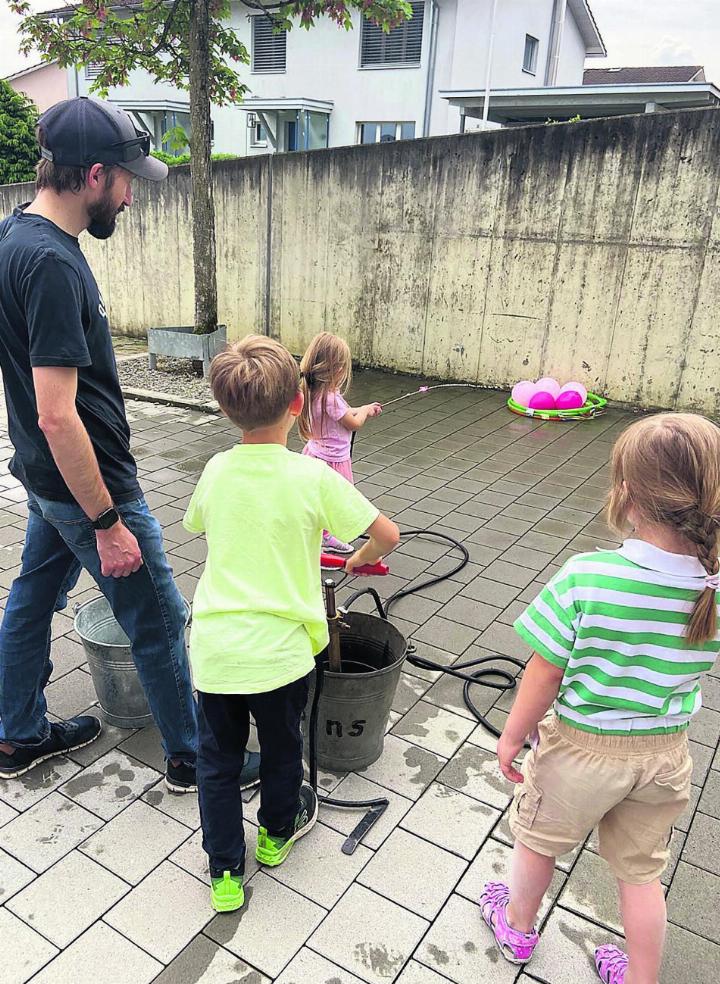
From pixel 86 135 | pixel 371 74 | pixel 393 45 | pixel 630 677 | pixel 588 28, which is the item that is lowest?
pixel 630 677

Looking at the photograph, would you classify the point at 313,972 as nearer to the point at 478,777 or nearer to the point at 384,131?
the point at 478,777

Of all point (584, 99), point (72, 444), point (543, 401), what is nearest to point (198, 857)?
point (72, 444)

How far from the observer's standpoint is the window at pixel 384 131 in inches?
763

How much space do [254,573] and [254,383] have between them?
1.48ft

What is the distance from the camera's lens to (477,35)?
18.0 metres

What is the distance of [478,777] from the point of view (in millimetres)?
2477

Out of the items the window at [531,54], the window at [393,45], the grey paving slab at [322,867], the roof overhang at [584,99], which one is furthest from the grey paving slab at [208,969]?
the window at [531,54]

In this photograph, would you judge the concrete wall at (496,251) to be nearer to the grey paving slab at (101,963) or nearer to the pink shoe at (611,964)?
the pink shoe at (611,964)

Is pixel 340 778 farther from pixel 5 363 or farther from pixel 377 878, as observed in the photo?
pixel 5 363

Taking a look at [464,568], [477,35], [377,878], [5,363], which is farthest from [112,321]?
[477,35]

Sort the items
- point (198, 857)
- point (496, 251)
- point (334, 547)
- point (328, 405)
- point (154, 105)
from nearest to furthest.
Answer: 1. point (198, 857)
2. point (328, 405)
3. point (334, 547)
4. point (496, 251)
5. point (154, 105)

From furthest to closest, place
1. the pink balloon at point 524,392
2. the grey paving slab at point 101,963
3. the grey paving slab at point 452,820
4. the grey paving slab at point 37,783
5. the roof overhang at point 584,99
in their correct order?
the roof overhang at point 584,99 → the pink balloon at point 524,392 → the grey paving slab at point 37,783 → the grey paving slab at point 452,820 → the grey paving slab at point 101,963

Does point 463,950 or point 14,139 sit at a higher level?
point 14,139

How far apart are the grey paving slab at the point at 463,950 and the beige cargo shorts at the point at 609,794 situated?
37cm
